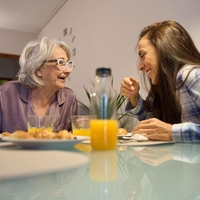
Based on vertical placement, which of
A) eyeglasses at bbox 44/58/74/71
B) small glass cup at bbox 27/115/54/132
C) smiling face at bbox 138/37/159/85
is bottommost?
small glass cup at bbox 27/115/54/132

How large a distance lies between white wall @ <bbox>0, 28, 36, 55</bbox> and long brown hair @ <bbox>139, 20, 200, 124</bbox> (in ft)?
14.7

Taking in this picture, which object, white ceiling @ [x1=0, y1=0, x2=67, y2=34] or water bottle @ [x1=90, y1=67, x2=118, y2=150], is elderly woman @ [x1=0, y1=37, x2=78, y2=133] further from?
white ceiling @ [x1=0, y1=0, x2=67, y2=34]

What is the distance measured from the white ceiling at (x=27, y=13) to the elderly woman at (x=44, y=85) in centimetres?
264

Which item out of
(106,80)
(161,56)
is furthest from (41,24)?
(106,80)

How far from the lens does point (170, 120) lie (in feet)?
4.62

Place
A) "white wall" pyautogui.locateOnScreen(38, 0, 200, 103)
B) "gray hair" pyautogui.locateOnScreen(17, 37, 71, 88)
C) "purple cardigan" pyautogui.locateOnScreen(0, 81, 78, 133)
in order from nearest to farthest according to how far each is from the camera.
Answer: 1. "purple cardigan" pyautogui.locateOnScreen(0, 81, 78, 133)
2. "gray hair" pyautogui.locateOnScreen(17, 37, 71, 88)
3. "white wall" pyautogui.locateOnScreen(38, 0, 200, 103)

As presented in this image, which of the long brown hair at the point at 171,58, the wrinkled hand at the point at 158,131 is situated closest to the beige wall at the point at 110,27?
the long brown hair at the point at 171,58

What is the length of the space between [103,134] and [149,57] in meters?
0.86

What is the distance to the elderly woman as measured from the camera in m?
1.71

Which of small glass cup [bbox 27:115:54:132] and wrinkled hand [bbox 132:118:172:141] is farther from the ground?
small glass cup [bbox 27:115:54:132]

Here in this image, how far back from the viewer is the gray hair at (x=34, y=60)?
1.79 m

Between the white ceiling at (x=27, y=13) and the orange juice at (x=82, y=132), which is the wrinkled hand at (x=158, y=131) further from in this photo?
the white ceiling at (x=27, y=13)

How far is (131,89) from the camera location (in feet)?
5.17

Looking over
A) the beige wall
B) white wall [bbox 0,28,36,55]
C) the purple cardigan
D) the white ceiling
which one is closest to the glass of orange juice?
the purple cardigan
